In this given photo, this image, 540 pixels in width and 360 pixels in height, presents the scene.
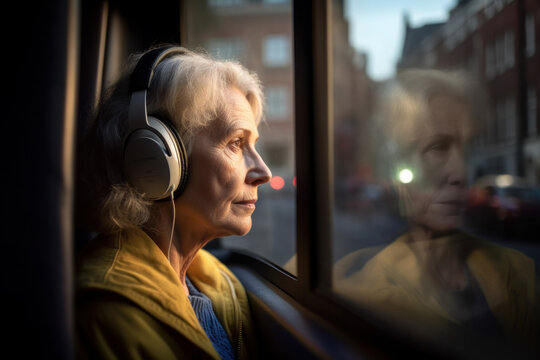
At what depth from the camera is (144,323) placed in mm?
865

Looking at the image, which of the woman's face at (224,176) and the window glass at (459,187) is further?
the woman's face at (224,176)

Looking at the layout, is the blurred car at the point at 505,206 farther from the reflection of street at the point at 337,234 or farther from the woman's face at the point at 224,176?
the woman's face at the point at 224,176

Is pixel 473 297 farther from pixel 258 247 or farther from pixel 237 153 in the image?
pixel 258 247

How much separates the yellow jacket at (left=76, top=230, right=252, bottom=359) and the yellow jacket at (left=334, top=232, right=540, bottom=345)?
17.5 inches

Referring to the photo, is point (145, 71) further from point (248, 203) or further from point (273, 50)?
point (273, 50)

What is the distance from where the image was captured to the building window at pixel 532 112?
71 cm

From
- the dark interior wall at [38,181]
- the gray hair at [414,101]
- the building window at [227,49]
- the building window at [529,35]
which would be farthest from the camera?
the building window at [227,49]

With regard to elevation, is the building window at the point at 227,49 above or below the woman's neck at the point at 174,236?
above

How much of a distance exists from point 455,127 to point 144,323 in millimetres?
943

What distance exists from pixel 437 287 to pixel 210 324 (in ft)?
2.18

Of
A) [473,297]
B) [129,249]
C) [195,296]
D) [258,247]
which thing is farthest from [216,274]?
[473,297]

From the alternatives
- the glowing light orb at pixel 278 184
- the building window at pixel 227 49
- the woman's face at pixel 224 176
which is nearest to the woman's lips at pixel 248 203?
the woman's face at pixel 224 176

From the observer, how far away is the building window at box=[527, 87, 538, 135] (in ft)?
2.34

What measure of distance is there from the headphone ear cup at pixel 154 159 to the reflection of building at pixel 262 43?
38cm
